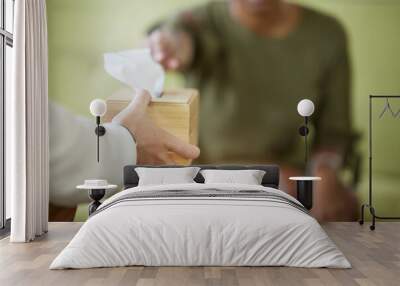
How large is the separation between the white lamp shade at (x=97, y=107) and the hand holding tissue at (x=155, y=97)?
31 centimetres

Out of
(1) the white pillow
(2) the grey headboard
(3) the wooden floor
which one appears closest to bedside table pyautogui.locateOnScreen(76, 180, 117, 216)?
(2) the grey headboard

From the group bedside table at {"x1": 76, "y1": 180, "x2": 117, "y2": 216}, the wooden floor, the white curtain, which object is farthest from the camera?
bedside table at {"x1": 76, "y1": 180, "x2": 117, "y2": 216}

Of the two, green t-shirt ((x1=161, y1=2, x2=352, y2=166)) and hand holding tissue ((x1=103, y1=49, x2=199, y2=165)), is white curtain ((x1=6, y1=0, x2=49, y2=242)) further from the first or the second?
green t-shirt ((x1=161, y1=2, x2=352, y2=166))

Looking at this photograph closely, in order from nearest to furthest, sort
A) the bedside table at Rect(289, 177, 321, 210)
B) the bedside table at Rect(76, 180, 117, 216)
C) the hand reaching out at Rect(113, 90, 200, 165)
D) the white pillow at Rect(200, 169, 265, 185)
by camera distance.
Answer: the white pillow at Rect(200, 169, 265, 185)
the bedside table at Rect(76, 180, 117, 216)
the bedside table at Rect(289, 177, 321, 210)
the hand reaching out at Rect(113, 90, 200, 165)

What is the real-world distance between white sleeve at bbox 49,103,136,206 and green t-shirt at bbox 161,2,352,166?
1.09m

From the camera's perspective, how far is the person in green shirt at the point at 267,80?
780 centimetres

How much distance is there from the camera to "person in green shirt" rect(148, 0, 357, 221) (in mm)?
7805

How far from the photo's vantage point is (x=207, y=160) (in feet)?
25.6

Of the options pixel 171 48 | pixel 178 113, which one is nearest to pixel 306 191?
pixel 178 113

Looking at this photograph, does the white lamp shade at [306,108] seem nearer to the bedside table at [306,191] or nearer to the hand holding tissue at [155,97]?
the bedside table at [306,191]

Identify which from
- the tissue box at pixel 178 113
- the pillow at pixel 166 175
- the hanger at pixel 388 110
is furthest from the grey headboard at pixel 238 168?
the hanger at pixel 388 110

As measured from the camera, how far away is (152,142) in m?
7.79

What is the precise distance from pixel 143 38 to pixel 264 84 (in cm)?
167

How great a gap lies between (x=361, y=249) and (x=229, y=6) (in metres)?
3.69
